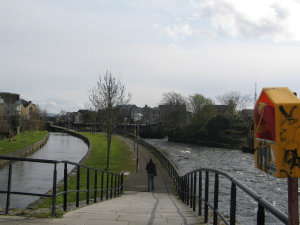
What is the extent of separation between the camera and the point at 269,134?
2297mm

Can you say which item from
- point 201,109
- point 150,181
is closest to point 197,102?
point 201,109

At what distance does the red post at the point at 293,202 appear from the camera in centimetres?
214

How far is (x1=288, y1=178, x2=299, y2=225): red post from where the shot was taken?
7.02 ft

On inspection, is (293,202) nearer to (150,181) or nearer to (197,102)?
(150,181)

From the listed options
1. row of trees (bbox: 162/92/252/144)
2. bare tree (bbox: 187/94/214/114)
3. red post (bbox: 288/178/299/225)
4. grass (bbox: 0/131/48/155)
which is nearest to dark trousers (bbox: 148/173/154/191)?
red post (bbox: 288/178/299/225)

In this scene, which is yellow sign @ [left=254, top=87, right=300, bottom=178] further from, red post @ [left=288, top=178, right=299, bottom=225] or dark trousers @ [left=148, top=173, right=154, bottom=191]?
dark trousers @ [left=148, top=173, right=154, bottom=191]

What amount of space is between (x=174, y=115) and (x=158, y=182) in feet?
252

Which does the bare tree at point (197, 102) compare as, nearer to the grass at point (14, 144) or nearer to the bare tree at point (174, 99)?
the bare tree at point (174, 99)

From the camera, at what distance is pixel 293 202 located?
2.18 meters

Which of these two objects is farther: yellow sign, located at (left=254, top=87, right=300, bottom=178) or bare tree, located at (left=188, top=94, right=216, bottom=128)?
bare tree, located at (left=188, top=94, right=216, bottom=128)

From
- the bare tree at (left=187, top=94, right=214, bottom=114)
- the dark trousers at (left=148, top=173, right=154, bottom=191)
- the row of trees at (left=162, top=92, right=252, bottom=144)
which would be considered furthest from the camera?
the bare tree at (left=187, top=94, right=214, bottom=114)

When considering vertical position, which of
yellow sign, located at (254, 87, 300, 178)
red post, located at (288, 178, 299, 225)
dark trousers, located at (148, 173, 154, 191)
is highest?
yellow sign, located at (254, 87, 300, 178)

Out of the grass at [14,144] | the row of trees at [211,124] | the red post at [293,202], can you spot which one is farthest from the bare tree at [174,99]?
the red post at [293,202]

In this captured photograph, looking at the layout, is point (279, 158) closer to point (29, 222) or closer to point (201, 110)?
point (29, 222)
